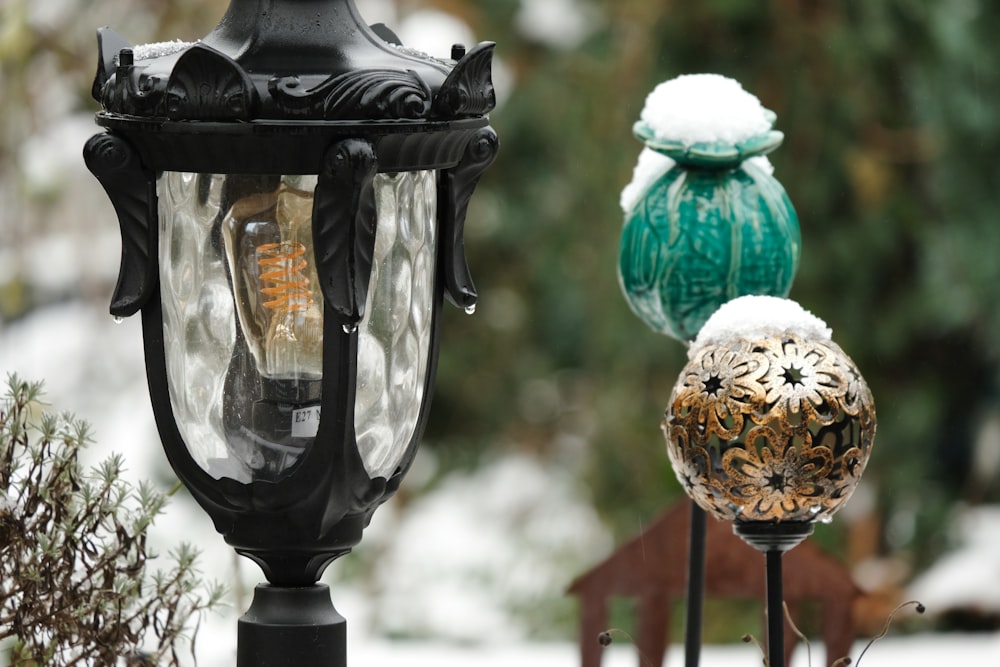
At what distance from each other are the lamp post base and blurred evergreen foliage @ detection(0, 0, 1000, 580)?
1701 mm

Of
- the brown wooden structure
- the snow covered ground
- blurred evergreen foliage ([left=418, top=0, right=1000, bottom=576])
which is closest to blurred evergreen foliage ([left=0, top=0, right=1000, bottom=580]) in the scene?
blurred evergreen foliage ([left=418, top=0, right=1000, bottom=576])

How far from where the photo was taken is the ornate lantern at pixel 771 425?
1.03 metres

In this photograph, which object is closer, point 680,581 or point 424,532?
point 680,581

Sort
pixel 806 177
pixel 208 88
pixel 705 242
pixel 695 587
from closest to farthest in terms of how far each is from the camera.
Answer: pixel 208 88
pixel 705 242
pixel 695 587
pixel 806 177

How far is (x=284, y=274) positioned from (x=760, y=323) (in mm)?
357

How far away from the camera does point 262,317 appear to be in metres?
1.05

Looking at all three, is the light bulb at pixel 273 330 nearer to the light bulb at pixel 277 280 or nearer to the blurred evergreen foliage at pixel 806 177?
the light bulb at pixel 277 280

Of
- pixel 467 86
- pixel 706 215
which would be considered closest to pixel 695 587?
pixel 706 215

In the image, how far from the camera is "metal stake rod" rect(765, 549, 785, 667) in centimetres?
110

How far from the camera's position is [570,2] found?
346 centimetres

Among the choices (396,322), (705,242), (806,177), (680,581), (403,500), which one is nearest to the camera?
(396,322)

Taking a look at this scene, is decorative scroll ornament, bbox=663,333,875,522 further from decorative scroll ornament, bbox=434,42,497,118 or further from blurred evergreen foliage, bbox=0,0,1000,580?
Answer: blurred evergreen foliage, bbox=0,0,1000,580

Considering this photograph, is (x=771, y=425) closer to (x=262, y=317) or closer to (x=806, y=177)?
(x=262, y=317)

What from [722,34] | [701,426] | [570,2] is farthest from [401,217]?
[570,2]
